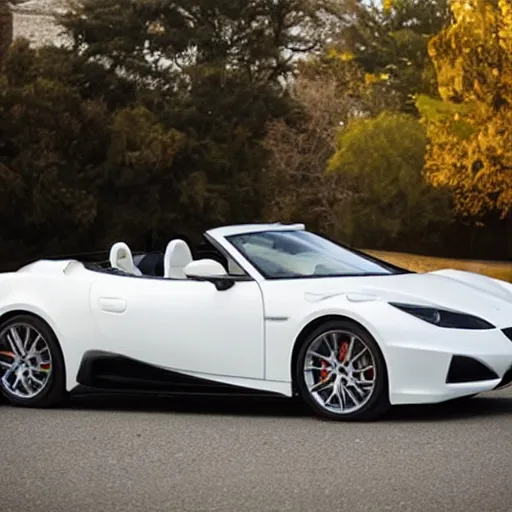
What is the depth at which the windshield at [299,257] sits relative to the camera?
31.7ft

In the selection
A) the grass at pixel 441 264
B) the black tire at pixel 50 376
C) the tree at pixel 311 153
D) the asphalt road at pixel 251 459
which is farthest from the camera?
the tree at pixel 311 153

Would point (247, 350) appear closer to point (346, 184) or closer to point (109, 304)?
point (109, 304)

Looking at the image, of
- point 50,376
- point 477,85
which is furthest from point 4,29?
point 50,376

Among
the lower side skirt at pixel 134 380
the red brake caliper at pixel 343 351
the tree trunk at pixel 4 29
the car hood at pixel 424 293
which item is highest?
the tree trunk at pixel 4 29

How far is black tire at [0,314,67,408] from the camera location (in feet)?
33.0

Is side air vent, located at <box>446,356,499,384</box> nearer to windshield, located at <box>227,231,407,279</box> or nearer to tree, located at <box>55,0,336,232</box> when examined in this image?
windshield, located at <box>227,231,407,279</box>

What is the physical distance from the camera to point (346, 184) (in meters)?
59.6

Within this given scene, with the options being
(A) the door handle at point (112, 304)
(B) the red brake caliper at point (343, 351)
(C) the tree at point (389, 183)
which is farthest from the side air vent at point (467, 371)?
(C) the tree at point (389, 183)

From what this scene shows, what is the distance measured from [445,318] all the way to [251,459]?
1783 millimetres

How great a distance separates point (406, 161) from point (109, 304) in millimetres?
46916

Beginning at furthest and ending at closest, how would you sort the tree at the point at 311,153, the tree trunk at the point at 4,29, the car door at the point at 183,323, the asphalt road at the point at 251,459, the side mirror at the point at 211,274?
the tree at the point at 311,153
the tree trunk at the point at 4,29
the side mirror at the point at 211,274
the car door at the point at 183,323
the asphalt road at the point at 251,459

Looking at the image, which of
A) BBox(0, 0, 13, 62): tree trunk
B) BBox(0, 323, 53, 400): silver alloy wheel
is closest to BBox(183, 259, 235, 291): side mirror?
BBox(0, 323, 53, 400): silver alloy wheel

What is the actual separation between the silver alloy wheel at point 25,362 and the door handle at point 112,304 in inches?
20.4

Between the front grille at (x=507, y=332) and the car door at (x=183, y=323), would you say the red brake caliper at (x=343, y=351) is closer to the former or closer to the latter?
the car door at (x=183, y=323)
